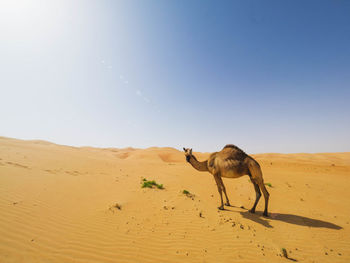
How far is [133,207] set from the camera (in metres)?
5.39

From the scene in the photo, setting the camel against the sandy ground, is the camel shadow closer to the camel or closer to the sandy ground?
the sandy ground

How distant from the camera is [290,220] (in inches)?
204

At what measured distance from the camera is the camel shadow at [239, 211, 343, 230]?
4848mm

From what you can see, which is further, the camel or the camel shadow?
the camel

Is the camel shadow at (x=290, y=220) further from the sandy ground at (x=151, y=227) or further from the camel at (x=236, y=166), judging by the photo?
the camel at (x=236, y=166)

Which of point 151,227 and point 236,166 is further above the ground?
point 236,166

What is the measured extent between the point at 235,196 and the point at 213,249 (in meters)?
4.96

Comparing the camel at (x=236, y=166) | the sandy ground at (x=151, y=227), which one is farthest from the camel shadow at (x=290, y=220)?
the camel at (x=236, y=166)

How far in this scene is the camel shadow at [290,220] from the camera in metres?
4.85

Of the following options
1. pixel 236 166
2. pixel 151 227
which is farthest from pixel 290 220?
pixel 151 227

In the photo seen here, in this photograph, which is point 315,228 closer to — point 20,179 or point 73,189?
point 73,189

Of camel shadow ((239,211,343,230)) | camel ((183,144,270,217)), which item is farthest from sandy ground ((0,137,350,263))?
camel ((183,144,270,217))

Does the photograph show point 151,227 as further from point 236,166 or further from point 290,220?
point 290,220

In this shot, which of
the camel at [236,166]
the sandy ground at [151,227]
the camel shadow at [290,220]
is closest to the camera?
the sandy ground at [151,227]
